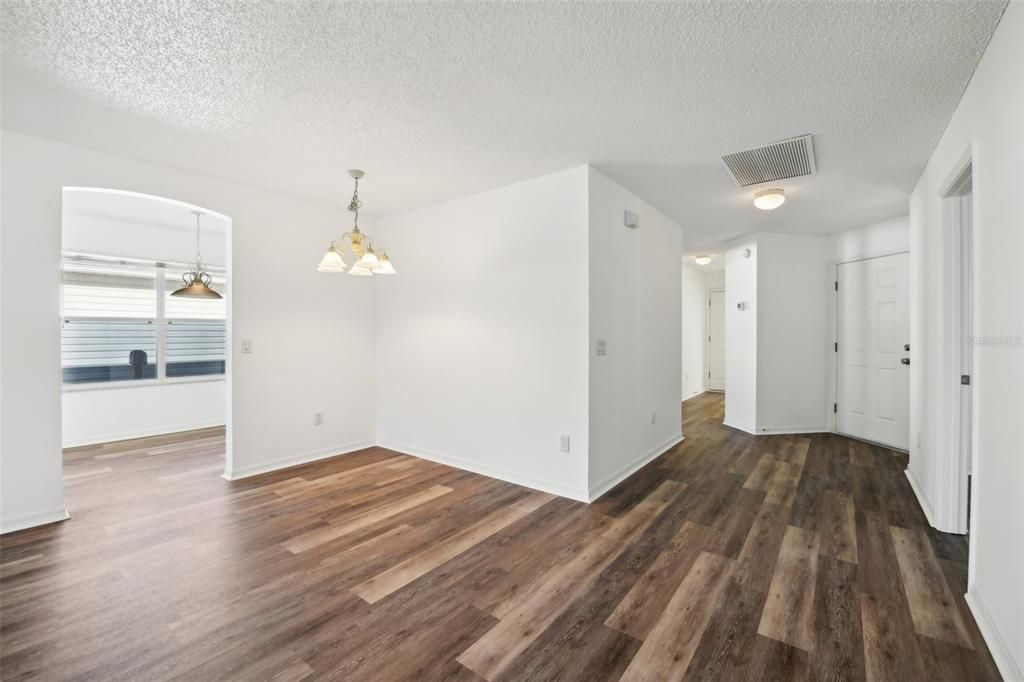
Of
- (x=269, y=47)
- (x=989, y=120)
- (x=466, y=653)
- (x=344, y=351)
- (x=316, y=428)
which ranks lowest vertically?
(x=466, y=653)

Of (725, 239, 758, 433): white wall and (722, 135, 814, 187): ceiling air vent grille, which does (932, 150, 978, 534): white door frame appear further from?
(725, 239, 758, 433): white wall

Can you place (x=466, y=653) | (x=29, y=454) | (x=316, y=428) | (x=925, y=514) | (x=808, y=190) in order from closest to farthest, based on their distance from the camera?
(x=466, y=653) → (x=29, y=454) → (x=925, y=514) → (x=808, y=190) → (x=316, y=428)

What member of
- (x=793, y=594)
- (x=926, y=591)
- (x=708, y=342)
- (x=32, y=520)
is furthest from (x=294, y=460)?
(x=708, y=342)

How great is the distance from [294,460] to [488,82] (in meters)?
3.84

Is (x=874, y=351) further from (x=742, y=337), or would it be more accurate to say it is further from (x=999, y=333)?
(x=999, y=333)

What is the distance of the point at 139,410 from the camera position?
5.45m

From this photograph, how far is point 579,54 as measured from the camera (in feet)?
6.56

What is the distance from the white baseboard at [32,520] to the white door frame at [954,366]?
5.99m

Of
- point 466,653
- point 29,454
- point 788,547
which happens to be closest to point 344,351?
point 29,454

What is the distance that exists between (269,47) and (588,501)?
3.39 metres

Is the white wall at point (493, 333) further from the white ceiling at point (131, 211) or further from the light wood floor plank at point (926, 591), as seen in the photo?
the white ceiling at point (131, 211)

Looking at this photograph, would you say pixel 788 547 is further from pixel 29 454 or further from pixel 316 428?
pixel 29 454

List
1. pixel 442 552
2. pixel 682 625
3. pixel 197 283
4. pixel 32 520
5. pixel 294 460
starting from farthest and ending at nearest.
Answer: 1. pixel 197 283
2. pixel 294 460
3. pixel 32 520
4. pixel 442 552
5. pixel 682 625

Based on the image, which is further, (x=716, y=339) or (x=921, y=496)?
(x=716, y=339)
